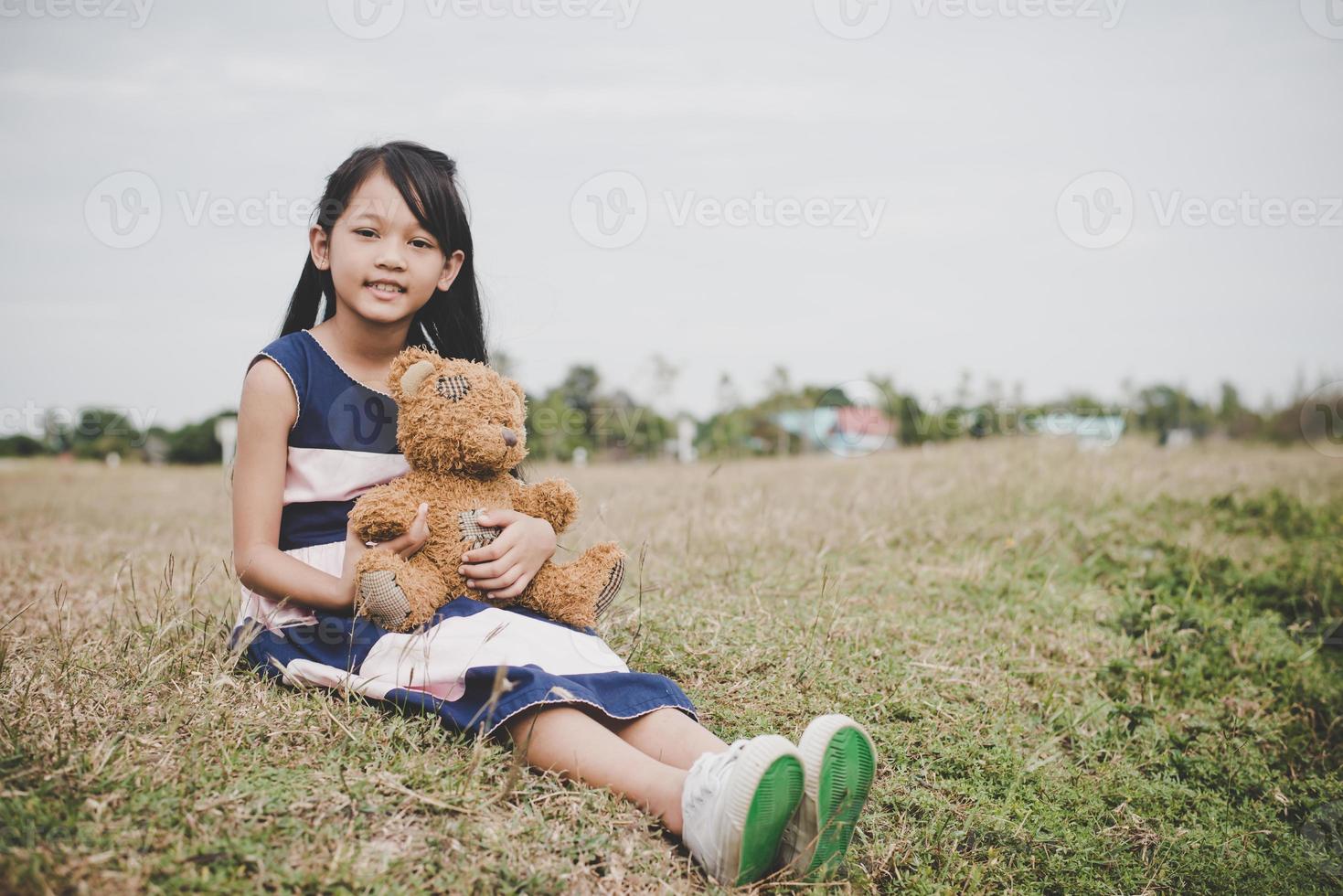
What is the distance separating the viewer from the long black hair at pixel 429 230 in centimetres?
248

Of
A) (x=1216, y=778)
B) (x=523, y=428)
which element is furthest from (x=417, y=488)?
(x=1216, y=778)

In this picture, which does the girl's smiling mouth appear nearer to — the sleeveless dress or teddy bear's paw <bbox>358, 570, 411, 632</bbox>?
the sleeveless dress

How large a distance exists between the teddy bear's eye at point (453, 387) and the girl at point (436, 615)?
289mm

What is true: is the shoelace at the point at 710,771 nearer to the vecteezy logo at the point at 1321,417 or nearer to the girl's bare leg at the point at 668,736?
the girl's bare leg at the point at 668,736

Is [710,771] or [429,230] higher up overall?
[429,230]

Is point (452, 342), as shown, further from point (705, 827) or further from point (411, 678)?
point (705, 827)

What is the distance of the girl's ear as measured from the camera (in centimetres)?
228

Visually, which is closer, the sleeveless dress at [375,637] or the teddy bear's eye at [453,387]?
the sleeveless dress at [375,637]

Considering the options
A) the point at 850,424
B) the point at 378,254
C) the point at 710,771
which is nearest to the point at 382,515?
the point at 378,254

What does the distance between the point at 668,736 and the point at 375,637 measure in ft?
2.48

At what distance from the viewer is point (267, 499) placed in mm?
2318

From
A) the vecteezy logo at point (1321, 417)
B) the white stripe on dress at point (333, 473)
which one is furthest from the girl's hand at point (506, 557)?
the vecteezy logo at point (1321, 417)

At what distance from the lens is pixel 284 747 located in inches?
79.2

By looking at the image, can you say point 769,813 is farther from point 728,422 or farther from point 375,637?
point 728,422
